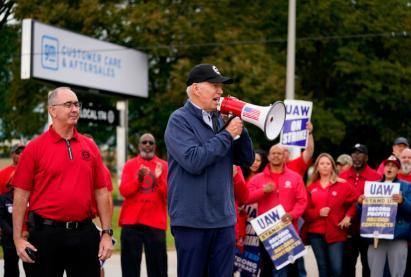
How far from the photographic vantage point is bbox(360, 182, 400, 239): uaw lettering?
9734 mm

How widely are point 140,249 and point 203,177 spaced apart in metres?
4.78

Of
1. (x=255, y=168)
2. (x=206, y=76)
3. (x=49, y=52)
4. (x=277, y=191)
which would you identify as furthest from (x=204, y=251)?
(x=49, y=52)

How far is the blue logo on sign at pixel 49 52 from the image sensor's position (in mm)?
22453

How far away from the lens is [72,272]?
6191mm

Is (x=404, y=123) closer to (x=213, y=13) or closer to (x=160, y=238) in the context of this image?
(x=213, y=13)

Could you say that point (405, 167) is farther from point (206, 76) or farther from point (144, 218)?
point (206, 76)

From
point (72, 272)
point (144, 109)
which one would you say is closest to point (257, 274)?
point (72, 272)

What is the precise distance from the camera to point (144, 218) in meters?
9.90

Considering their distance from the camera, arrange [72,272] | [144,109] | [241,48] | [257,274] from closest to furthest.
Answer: [72,272]
[257,274]
[241,48]
[144,109]

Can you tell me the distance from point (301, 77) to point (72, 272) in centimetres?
2817

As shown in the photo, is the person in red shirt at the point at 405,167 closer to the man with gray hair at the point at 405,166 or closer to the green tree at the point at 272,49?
the man with gray hair at the point at 405,166

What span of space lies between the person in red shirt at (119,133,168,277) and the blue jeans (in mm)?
1986

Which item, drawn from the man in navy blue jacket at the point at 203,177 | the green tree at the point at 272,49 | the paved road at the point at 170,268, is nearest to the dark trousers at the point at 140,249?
the paved road at the point at 170,268

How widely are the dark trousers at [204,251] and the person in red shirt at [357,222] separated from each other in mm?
5400
